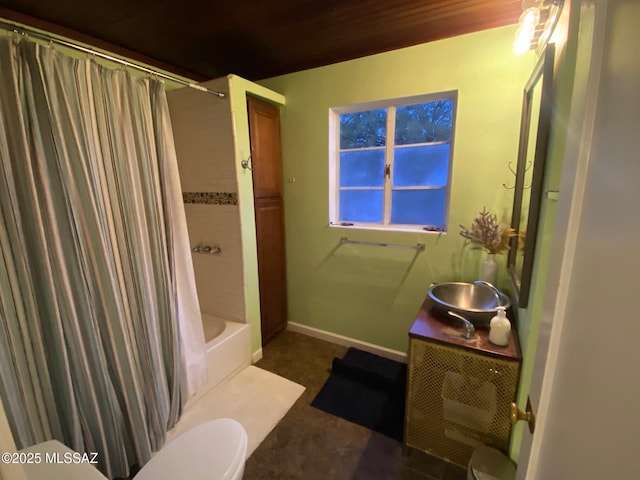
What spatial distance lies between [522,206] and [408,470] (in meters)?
1.52

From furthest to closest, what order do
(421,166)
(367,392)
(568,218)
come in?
1. (421,166)
2. (367,392)
3. (568,218)

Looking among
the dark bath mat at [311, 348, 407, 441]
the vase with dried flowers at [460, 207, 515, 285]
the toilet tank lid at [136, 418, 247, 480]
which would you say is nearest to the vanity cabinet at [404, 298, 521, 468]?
the dark bath mat at [311, 348, 407, 441]

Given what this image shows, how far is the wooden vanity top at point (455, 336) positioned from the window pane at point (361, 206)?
995 millimetres

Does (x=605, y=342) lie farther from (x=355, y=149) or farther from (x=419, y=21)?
(x=355, y=149)

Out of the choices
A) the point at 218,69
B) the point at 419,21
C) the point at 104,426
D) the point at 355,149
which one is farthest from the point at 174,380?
the point at 419,21

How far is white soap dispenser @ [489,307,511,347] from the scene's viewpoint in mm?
1265

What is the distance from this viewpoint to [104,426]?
1.26 m

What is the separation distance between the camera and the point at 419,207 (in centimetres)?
213

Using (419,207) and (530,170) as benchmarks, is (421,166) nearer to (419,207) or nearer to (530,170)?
(419,207)

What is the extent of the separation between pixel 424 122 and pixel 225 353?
7.47ft

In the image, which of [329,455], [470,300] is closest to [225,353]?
[329,455]

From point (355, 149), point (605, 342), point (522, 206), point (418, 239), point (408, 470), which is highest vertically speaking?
point (355, 149)

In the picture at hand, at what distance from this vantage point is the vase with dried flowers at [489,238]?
1619 mm

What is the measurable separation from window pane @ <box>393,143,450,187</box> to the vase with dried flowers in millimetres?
418
